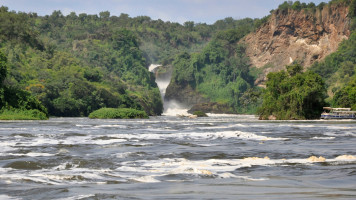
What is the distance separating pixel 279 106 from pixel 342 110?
12497 millimetres

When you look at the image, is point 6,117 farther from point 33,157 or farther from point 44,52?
point 44,52

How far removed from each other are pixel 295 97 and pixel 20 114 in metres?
38.6

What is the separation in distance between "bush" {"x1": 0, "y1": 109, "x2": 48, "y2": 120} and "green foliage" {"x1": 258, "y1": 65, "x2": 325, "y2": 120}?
112 ft

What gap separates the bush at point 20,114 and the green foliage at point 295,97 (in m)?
34.3

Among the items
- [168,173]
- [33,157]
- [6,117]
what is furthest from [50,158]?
[6,117]

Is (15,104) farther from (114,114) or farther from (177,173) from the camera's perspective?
(177,173)

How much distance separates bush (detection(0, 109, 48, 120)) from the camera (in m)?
71.7

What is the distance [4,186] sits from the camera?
12.7 meters

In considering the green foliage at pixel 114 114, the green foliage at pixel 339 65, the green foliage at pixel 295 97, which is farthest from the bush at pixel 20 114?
the green foliage at pixel 339 65

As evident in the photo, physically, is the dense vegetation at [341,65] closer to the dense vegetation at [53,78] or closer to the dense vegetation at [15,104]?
the dense vegetation at [53,78]

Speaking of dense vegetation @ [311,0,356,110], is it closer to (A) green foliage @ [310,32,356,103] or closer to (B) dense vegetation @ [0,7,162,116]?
(A) green foliage @ [310,32,356,103]

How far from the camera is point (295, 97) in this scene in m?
80.6

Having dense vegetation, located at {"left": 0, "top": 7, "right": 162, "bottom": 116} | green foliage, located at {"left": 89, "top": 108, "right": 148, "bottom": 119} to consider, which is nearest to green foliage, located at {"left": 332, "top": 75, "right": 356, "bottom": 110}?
green foliage, located at {"left": 89, "top": 108, "right": 148, "bottom": 119}

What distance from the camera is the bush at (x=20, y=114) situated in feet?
235
